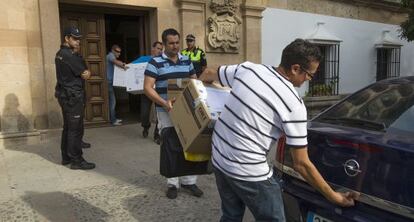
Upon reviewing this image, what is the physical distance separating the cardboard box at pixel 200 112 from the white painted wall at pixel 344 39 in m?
7.24

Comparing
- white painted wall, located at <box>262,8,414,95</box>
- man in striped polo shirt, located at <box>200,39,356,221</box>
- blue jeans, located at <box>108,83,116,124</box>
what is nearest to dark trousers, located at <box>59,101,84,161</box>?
blue jeans, located at <box>108,83,116,124</box>

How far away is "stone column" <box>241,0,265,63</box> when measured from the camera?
9.30 m

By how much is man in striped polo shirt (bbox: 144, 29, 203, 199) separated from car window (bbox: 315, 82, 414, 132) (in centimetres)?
152

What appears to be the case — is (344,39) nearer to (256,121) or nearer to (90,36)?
(90,36)

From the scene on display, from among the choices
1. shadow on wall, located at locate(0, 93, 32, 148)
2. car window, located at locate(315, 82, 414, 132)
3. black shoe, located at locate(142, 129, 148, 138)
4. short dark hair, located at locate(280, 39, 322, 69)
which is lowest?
black shoe, located at locate(142, 129, 148, 138)

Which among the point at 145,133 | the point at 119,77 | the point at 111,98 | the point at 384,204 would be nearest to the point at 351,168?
the point at 384,204

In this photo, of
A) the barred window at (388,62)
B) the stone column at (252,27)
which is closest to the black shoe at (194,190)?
the stone column at (252,27)

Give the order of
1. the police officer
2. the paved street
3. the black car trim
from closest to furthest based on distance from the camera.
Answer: the black car trim
the paved street
the police officer

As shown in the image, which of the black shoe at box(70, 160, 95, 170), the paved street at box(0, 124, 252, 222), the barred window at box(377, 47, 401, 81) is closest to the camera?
the paved street at box(0, 124, 252, 222)

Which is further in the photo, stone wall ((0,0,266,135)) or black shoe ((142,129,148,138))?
black shoe ((142,129,148,138))

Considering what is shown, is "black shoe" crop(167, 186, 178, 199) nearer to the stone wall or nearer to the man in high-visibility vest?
the man in high-visibility vest

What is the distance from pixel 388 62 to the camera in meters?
14.2

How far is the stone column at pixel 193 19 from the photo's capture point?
8.29m

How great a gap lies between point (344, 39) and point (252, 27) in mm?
4119
